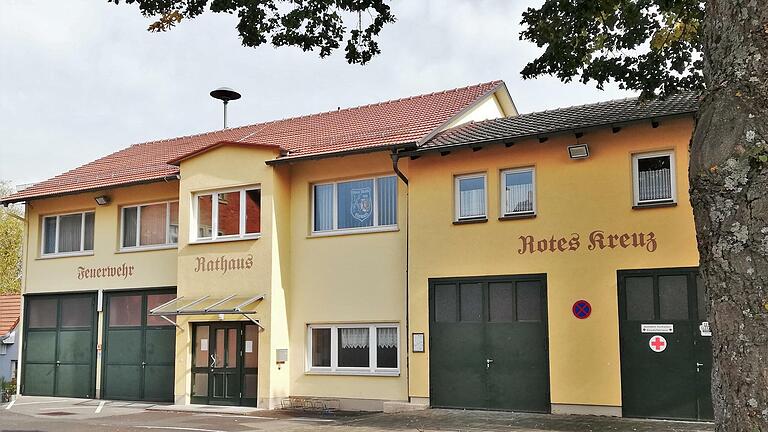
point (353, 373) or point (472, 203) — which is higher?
point (472, 203)

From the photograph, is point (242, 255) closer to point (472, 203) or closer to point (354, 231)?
point (354, 231)

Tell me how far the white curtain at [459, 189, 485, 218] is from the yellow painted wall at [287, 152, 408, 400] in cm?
138

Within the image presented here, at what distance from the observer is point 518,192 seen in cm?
1614

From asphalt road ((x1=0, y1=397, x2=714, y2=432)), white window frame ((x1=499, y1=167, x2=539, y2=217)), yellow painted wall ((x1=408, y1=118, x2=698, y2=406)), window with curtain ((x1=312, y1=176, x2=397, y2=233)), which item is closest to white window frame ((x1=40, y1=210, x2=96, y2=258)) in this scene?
asphalt road ((x1=0, y1=397, x2=714, y2=432))

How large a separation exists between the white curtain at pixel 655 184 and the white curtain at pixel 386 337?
227 inches

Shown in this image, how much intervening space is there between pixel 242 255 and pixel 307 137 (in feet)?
11.0

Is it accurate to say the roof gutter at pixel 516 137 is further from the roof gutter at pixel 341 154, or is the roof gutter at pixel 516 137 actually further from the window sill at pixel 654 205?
the window sill at pixel 654 205

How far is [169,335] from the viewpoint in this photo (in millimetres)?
20328

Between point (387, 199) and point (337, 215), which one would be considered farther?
point (337, 215)

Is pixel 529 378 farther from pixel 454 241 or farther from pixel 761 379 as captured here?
pixel 761 379

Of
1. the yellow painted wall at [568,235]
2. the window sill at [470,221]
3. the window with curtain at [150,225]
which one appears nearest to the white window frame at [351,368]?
the yellow painted wall at [568,235]

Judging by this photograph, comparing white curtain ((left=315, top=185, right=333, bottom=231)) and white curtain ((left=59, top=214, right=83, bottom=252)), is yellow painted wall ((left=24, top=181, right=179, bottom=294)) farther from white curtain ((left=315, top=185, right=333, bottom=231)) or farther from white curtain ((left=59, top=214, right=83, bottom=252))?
white curtain ((left=315, top=185, right=333, bottom=231))

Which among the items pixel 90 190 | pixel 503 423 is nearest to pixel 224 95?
pixel 90 190

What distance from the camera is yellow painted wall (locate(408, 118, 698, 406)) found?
14.5 m
